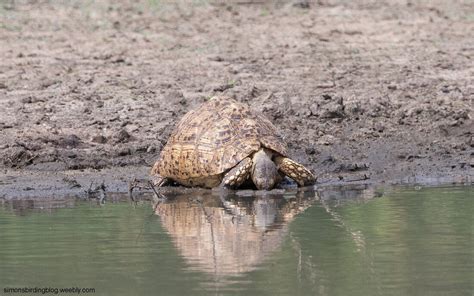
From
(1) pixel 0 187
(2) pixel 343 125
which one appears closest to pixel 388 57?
(2) pixel 343 125

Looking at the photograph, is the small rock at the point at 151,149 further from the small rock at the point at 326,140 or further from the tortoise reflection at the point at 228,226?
the small rock at the point at 326,140

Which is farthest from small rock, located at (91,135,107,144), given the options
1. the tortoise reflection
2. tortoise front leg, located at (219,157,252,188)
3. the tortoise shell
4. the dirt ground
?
tortoise front leg, located at (219,157,252,188)

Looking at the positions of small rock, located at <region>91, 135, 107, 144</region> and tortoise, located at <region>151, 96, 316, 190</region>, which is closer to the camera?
tortoise, located at <region>151, 96, 316, 190</region>

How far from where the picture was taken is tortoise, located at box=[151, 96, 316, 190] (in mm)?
11898

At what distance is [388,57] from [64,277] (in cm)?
933

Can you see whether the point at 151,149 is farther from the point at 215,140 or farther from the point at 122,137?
the point at 215,140

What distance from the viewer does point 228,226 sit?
32.5ft

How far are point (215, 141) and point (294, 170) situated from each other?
2.70ft

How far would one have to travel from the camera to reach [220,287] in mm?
7586

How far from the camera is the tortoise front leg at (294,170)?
39.4 feet

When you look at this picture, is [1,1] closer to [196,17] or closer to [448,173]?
[196,17]

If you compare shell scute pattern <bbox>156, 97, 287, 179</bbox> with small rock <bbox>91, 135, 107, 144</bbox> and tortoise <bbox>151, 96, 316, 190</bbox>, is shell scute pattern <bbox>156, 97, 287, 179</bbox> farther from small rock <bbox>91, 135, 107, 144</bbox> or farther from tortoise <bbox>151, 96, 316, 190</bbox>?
small rock <bbox>91, 135, 107, 144</bbox>

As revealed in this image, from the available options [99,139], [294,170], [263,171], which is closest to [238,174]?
[263,171]

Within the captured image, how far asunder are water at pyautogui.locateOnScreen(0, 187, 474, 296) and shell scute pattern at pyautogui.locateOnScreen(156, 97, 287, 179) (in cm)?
35
